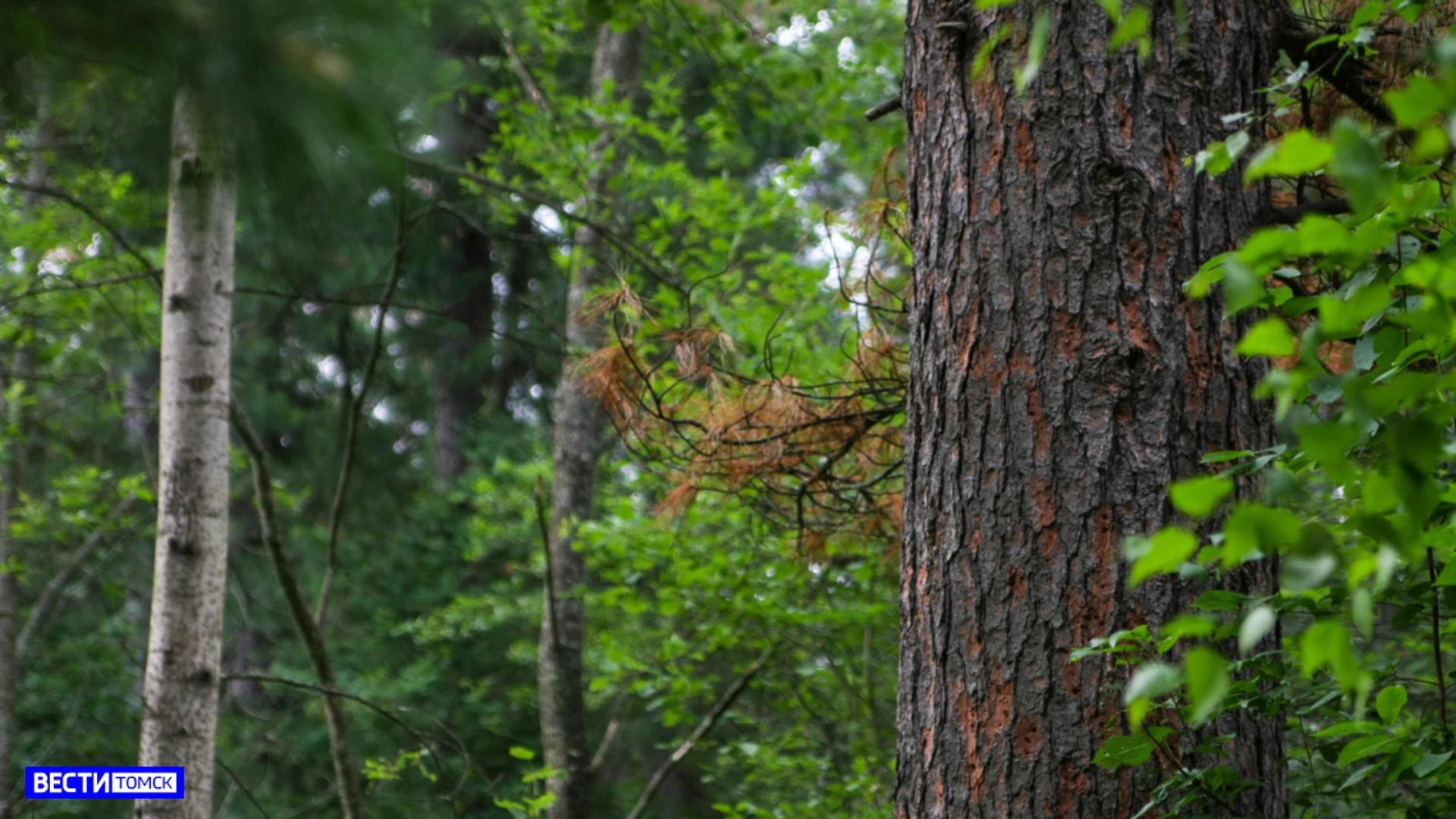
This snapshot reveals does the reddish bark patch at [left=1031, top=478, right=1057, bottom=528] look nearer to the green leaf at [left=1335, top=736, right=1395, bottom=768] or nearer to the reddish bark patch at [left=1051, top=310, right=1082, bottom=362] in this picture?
the reddish bark patch at [left=1051, top=310, right=1082, bottom=362]

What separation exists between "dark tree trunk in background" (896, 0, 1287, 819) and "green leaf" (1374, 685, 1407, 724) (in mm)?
464

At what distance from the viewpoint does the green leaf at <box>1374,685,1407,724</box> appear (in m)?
1.48

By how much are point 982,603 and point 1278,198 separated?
5.99ft

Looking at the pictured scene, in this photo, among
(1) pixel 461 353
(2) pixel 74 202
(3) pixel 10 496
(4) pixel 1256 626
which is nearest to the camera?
(4) pixel 1256 626

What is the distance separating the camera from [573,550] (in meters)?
5.22

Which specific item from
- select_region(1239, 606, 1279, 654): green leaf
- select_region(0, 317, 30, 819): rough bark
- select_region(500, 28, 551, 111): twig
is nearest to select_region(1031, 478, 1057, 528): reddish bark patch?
select_region(1239, 606, 1279, 654): green leaf

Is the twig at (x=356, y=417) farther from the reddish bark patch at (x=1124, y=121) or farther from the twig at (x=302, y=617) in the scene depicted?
the reddish bark patch at (x=1124, y=121)

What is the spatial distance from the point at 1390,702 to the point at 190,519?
9.93 ft

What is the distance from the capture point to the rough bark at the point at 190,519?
123 inches

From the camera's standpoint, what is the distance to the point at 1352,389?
81 cm

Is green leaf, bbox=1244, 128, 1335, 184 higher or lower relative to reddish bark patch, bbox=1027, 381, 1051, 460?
lower

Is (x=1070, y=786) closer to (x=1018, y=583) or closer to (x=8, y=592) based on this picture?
(x=1018, y=583)

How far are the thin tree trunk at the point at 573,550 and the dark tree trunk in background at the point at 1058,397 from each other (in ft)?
8.80

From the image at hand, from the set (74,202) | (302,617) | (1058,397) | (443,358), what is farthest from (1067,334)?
(443,358)
